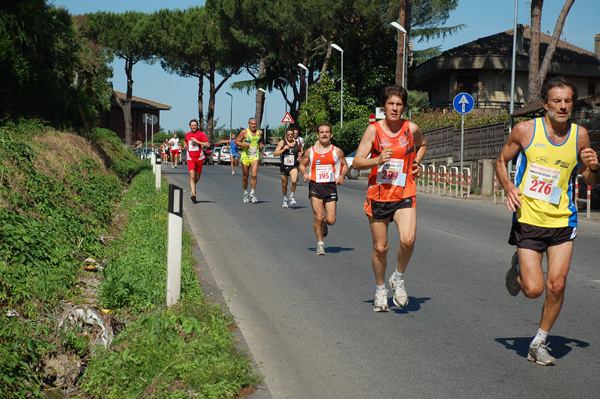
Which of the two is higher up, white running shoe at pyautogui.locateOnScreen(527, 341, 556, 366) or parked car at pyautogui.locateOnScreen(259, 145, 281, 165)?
parked car at pyautogui.locateOnScreen(259, 145, 281, 165)

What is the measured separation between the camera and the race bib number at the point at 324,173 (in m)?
11.1

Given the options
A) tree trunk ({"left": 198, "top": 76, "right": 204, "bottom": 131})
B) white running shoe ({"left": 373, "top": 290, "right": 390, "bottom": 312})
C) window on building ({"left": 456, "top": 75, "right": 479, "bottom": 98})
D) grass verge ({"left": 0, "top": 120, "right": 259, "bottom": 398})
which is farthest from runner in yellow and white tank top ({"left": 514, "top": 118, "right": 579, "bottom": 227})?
tree trunk ({"left": 198, "top": 76, "right": 204, "bottom": 131})

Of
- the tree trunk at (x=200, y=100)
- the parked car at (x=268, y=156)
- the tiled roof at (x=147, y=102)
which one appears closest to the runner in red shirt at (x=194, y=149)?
the parked car at (x=268, y=156)

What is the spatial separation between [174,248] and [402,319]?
2.02m

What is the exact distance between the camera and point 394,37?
4797cm

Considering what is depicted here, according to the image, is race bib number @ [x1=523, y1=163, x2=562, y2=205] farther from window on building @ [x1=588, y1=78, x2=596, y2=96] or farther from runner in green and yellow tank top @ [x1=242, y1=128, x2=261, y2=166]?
window on building @ [x1=588, y1=78, x2=596, y2=96]

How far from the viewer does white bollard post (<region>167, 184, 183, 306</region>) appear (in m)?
6.65

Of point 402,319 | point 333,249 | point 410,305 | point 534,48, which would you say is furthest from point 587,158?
point 534,48

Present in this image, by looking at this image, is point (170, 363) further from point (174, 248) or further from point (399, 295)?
point (399, 295)

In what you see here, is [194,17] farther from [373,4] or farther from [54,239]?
[54,239]

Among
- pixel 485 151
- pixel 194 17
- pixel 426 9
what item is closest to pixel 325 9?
pixel 426 9

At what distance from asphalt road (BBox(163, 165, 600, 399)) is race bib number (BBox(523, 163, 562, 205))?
3.73ft

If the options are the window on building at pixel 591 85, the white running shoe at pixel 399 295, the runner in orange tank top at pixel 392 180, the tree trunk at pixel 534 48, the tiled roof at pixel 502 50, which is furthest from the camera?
the window on building at pixel 591 85

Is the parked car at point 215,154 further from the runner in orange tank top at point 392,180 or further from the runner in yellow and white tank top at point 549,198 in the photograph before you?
the runner in yellow and white tank top at point 549,198
